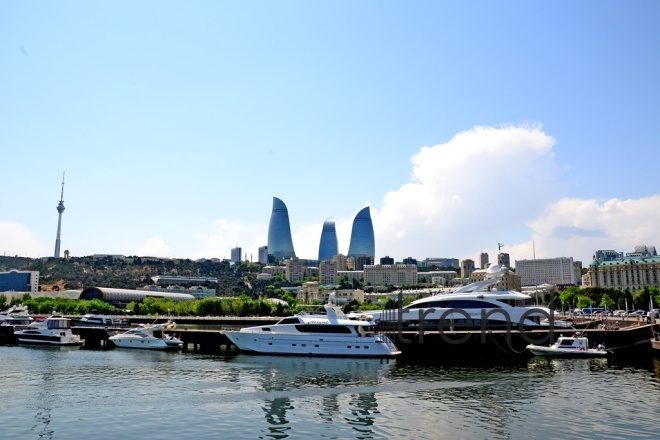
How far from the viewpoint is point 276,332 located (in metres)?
50.4

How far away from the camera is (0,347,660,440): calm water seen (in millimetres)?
23109

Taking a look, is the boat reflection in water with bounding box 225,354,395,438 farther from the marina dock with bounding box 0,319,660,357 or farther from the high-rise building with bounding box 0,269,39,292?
the high-rise building with bounding box 0,269,39,292

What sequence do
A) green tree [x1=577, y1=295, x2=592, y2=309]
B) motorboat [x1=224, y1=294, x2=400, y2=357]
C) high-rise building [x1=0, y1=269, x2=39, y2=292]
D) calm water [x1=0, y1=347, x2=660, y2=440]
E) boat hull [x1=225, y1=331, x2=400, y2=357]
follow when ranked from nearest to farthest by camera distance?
1. calm water [x1=0, y1=347, x2=660, y2=440]
2. boat hull [x1=225, y1=331, x2=400, y2=357]
3. motorboat [x1=224, y1=294, x2=400, y2=357]
4. green tree [x1=577, y1=295, x2=592, y2=309]
5. high-rise building [x1=0, y1=269, x2=39, y2=292]

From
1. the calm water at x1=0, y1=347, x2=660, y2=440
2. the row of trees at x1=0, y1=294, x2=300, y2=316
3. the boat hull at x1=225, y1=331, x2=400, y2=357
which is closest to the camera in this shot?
the calm water at x1=0, y1=347, x2=660, y2=440

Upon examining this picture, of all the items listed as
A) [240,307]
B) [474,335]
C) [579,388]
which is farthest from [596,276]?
[579,388]

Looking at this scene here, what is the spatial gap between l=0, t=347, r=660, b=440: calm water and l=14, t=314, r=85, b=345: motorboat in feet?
54.2

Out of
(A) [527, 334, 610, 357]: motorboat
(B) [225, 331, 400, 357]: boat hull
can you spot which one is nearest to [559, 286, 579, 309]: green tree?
(A) [527, 334, 610, 357]: motorboat

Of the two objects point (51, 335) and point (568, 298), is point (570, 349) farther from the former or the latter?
point (568, 298)

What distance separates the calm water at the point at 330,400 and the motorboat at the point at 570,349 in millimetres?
2746

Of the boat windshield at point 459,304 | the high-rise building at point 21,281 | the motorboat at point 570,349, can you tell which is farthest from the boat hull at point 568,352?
the high-rise building at point 21,281

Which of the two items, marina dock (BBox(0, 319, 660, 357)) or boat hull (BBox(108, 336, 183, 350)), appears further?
boat hull (BBox(108, 336, 183, 350))

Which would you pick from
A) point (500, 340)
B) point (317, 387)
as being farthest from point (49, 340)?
point (500, 340)

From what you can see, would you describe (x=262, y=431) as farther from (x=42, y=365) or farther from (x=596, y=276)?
(x=596, y=276)

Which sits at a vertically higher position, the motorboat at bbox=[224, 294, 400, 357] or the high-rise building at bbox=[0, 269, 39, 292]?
the high-rise building at bbox=[0, 269, 39, 292]
